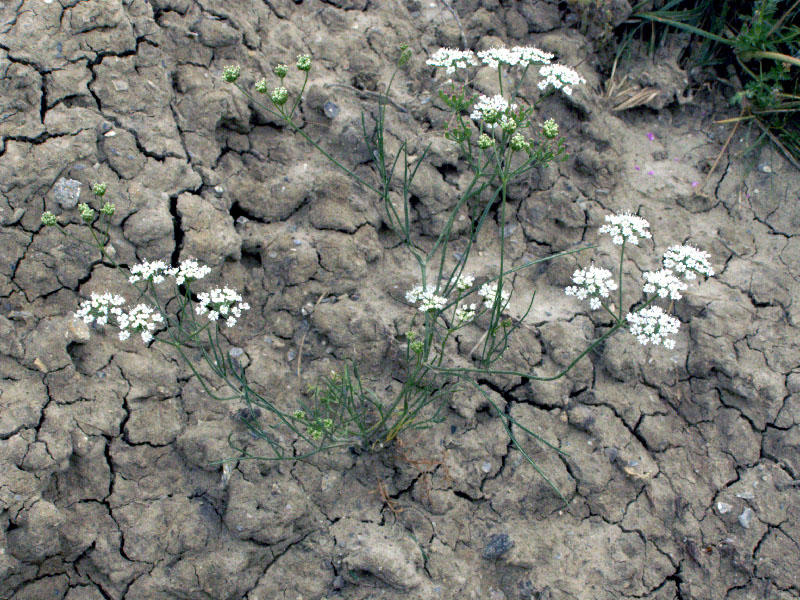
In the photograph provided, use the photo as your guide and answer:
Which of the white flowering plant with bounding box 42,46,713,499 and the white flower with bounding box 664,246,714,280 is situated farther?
the white flower with bounding box 664,246,714,280

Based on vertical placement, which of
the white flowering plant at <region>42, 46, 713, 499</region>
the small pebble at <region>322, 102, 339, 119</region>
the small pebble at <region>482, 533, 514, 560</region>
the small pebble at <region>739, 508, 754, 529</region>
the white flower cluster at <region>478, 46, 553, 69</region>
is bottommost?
the small pebble at <region>482, 533, 514, 560</region>

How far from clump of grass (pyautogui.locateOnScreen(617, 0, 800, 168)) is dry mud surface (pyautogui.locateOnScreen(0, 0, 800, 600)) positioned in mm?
480

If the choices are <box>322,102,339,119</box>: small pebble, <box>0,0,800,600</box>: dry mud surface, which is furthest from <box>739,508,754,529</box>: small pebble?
<box>322,102,339,119</box>: small pebble

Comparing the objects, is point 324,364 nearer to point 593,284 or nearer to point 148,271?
point 148,271

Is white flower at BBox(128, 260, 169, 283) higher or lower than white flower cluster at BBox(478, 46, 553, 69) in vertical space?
lower

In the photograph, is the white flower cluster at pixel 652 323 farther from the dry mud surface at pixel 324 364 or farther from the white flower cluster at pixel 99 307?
the white flower cluster at pixel 99 307

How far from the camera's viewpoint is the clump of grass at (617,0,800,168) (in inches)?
160

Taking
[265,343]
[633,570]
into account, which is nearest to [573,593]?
[633,570]

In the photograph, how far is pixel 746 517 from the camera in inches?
123

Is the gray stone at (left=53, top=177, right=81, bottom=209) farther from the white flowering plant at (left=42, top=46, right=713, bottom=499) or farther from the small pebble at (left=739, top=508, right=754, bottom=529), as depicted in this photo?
the small pebble at (left=739, top=508, right=754, bottom=529)

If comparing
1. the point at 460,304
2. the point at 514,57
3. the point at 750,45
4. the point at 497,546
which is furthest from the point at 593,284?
the point at 750,45

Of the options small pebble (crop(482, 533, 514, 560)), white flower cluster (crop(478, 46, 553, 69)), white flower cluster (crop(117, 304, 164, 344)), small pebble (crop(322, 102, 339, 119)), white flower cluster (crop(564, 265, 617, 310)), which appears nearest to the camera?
white flower cluster (crop(117, 304, 164, 344))

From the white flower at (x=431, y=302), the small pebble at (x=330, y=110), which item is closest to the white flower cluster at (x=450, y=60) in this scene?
the small pebble at (x=330, y=110)

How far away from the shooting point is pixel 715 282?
12.4 ft
